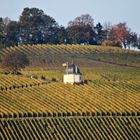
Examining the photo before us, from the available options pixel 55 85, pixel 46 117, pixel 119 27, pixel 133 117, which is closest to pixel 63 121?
pixel 46 117

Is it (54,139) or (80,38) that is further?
(80,38)

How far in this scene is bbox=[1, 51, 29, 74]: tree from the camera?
3561 inches

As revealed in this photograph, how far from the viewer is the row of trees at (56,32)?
398ft

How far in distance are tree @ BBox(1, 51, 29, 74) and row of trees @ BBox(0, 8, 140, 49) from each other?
20.8 m

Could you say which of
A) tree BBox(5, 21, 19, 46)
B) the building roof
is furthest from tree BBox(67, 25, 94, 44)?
the building roof

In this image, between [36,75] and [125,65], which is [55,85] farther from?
[125,65]

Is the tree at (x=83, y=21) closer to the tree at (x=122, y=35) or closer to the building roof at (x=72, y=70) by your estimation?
the tree at (x=122, y=35)

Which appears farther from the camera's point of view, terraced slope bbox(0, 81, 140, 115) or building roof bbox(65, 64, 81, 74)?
building roof bbox(65, 64, 81, 74)

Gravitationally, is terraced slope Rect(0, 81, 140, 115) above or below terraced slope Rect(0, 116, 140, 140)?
above

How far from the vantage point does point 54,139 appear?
62.0m

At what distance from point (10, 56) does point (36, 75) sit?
11.4m

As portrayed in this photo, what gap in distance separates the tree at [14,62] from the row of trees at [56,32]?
20.8m

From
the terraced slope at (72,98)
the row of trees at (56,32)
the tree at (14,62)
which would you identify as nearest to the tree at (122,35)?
the row of trees at (56,32)

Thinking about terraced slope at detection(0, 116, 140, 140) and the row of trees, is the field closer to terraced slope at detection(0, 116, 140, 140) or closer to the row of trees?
terraced slope at detection(0, 116, 140, 140)
